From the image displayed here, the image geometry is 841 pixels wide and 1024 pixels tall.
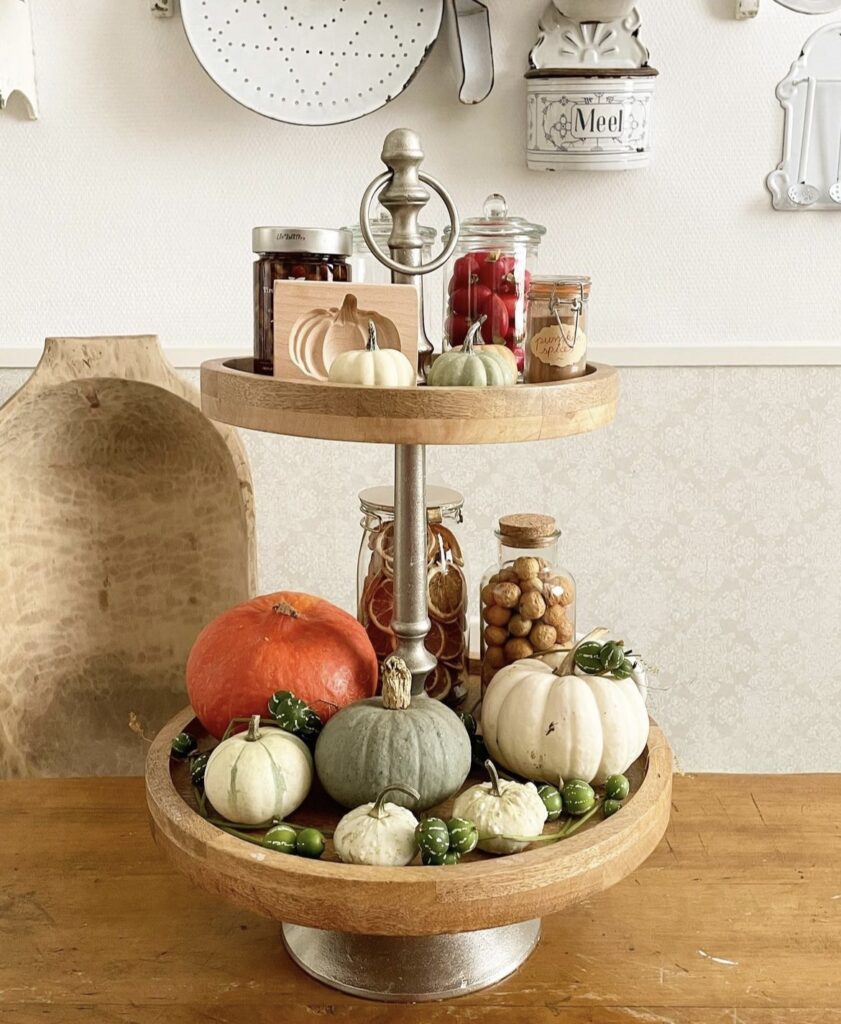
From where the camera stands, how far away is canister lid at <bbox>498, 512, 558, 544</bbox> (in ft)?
3.69

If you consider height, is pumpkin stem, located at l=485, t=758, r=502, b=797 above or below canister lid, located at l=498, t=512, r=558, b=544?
below

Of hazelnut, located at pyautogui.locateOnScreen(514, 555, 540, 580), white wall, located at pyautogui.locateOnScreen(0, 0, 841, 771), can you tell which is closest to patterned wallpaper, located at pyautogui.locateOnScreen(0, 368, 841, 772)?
white wall, located at pyautogui.locateOnScreen(0, 0, 841, 771)

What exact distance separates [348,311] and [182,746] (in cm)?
41

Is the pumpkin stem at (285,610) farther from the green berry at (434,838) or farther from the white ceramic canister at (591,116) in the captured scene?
the white ceramic canister at (591,116)

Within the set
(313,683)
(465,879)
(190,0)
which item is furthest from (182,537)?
(465,879)

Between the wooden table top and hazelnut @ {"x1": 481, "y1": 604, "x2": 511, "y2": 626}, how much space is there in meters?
0.28

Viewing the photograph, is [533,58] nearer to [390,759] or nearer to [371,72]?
[371,72]

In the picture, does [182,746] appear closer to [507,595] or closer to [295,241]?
[507,595]

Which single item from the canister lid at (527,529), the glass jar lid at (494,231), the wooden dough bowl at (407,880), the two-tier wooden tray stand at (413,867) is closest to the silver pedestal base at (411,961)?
the two-tier wooden tray stand at (413,867)

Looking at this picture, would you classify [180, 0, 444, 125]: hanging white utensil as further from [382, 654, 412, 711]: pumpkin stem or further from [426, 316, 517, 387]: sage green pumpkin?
[382, 654, 412, 711]: pumpkin stem

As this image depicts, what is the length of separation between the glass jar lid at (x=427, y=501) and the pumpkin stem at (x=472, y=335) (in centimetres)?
20

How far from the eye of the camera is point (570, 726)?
Result: 0.93 metres

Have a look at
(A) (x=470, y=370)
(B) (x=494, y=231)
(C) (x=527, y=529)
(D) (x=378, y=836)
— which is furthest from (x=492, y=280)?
(D) (x=378, y=836)

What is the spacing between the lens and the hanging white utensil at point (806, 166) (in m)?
1.47
